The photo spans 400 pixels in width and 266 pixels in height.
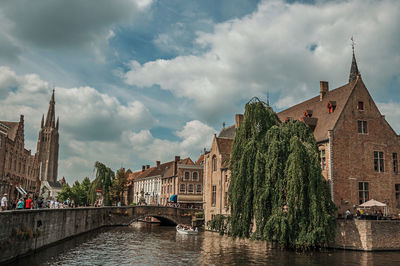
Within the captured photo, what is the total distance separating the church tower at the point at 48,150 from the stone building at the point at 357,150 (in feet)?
371

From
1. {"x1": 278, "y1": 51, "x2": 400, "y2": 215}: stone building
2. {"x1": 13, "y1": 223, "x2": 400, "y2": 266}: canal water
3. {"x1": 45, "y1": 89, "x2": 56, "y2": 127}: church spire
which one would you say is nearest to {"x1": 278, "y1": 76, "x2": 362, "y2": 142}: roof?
{"x1": 278, "y1": 51, "x2": 400, "y2": 215}: stone building

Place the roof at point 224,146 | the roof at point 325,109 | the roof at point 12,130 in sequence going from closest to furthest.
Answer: the roof at point 325,109 → the roof at point 224,146 → the roof at point 12,130

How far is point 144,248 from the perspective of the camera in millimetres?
27922

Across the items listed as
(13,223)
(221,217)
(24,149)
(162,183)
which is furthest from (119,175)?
(13,223)

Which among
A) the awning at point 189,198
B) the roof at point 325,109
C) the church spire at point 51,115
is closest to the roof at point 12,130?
the awning at point 189,198

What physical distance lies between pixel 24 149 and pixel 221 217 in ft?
124

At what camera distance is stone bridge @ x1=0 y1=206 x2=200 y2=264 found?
59.5 ft

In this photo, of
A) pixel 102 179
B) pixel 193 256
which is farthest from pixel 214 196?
pixel 193 256

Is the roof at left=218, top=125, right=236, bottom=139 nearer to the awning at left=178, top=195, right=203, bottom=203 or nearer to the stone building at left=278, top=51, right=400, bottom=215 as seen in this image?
the awning at left=178, top=195, right=203, bottom=203

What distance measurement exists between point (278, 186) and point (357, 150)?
426 inches

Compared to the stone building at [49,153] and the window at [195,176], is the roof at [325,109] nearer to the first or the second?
the window at [195,176]

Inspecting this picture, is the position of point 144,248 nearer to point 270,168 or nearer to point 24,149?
point 270,168

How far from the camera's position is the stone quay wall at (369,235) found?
83.8 feet

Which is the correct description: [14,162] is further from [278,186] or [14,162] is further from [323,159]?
[323,159]
